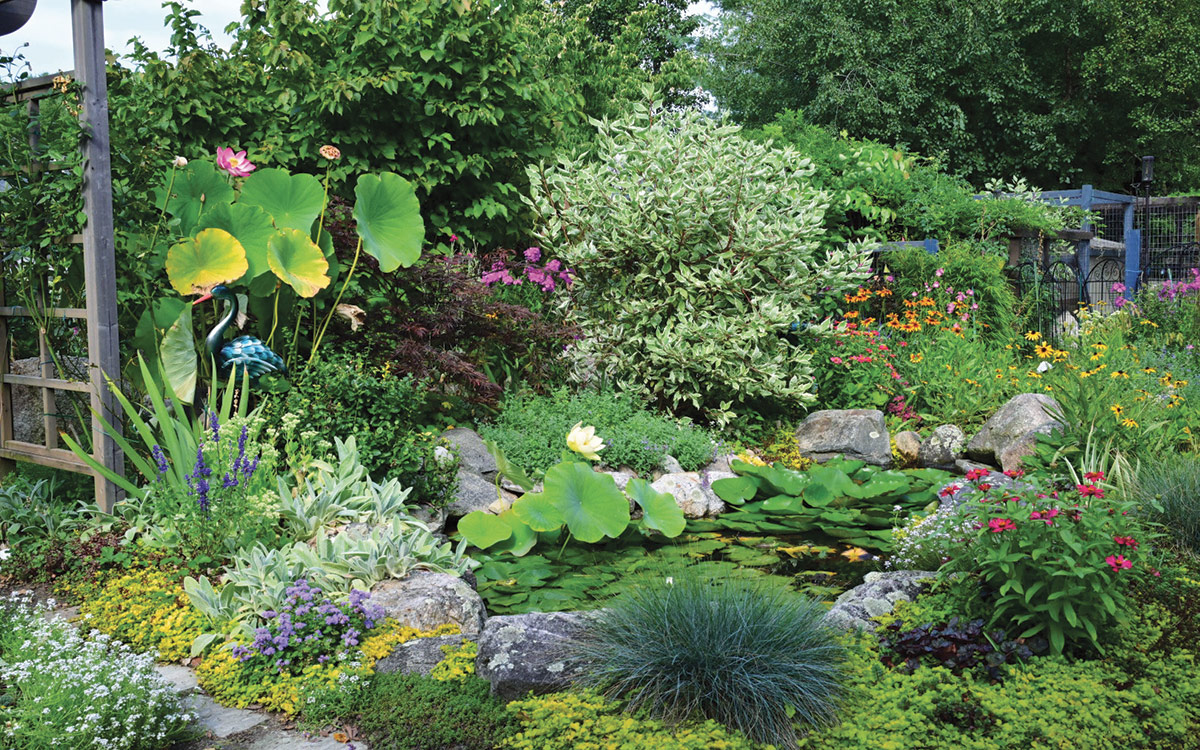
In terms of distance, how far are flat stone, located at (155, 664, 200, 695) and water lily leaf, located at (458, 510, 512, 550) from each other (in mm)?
1503

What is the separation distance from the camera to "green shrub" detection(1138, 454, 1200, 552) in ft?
13.7

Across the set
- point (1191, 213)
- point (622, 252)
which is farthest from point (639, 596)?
point (1191, 213)

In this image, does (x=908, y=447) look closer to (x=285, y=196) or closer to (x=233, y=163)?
(x=285, y=196)

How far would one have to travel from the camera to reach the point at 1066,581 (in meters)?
3.21

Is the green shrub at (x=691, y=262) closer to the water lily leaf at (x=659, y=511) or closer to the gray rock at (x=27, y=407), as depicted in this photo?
the water lily leaf at (x=659, y=511)

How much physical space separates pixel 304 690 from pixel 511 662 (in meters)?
0.73

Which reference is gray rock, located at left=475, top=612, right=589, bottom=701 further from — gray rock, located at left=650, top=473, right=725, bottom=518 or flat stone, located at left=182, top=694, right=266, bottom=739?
gray rock, located at left=650, top=473, right=725, bottom=518

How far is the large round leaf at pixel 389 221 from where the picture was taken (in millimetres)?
5840

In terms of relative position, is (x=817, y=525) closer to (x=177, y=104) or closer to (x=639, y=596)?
(x=639, y=596)

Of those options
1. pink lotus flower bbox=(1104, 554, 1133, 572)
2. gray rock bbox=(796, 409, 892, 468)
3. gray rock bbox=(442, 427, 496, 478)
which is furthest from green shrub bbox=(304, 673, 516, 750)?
gray rock bbox=(796, 409, 892, 468)

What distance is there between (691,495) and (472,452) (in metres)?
1.48

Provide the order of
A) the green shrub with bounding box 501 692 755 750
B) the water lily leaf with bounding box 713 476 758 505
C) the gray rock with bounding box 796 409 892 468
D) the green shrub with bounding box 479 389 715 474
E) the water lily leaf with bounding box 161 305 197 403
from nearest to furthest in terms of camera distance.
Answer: the green shrub with bounding box 501 692 755 750 < the water lily leaf with bounding box 161 305 197 403 < the water lily leaf with bounding box 713 476 758 505 < the green shrub with bounding box 479 389 715 474 < the gray rock with bounding box 796 409 892 468

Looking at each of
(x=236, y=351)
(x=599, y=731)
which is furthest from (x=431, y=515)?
(x=599, y=731)

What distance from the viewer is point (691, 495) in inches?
234
